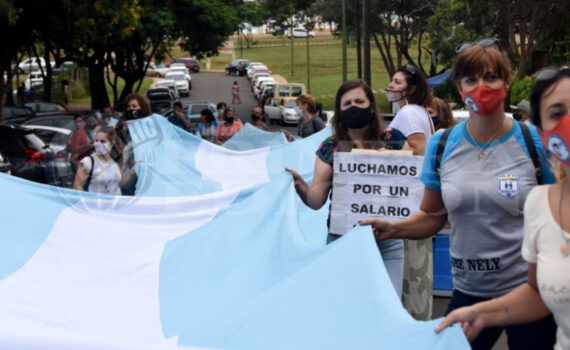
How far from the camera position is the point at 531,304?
306 centimetres

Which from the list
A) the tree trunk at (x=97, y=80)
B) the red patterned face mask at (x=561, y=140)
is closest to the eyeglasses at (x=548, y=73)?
the red patterned face mask at (x=561, y=140)

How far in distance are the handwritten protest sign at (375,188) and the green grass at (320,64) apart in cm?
4497

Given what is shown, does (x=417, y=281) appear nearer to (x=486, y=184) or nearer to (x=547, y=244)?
(x=486, y=184)

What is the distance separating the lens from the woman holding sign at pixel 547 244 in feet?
9.22

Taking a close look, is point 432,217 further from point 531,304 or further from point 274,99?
point 274,99

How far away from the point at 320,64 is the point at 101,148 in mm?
85684

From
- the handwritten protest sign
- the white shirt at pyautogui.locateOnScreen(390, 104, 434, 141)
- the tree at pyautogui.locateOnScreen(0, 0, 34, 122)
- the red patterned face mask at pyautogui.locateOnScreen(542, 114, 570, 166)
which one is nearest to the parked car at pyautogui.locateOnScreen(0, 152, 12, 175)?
the tree at pyautogui.locateOnScreen(0, 0, 34, 122)

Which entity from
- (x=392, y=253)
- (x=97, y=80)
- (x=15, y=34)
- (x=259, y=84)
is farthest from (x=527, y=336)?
(x=259, y=84)

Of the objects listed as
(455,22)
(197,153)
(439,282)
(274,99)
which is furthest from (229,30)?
(439,282)

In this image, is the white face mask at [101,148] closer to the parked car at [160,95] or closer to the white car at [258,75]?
the parked car at [160,95]

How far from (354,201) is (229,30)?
4118cm

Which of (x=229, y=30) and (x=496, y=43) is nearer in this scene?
(x=496, y=43)

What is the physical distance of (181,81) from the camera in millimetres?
67688

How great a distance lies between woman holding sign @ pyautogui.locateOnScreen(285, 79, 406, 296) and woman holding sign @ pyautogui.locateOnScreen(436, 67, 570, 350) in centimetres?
184
